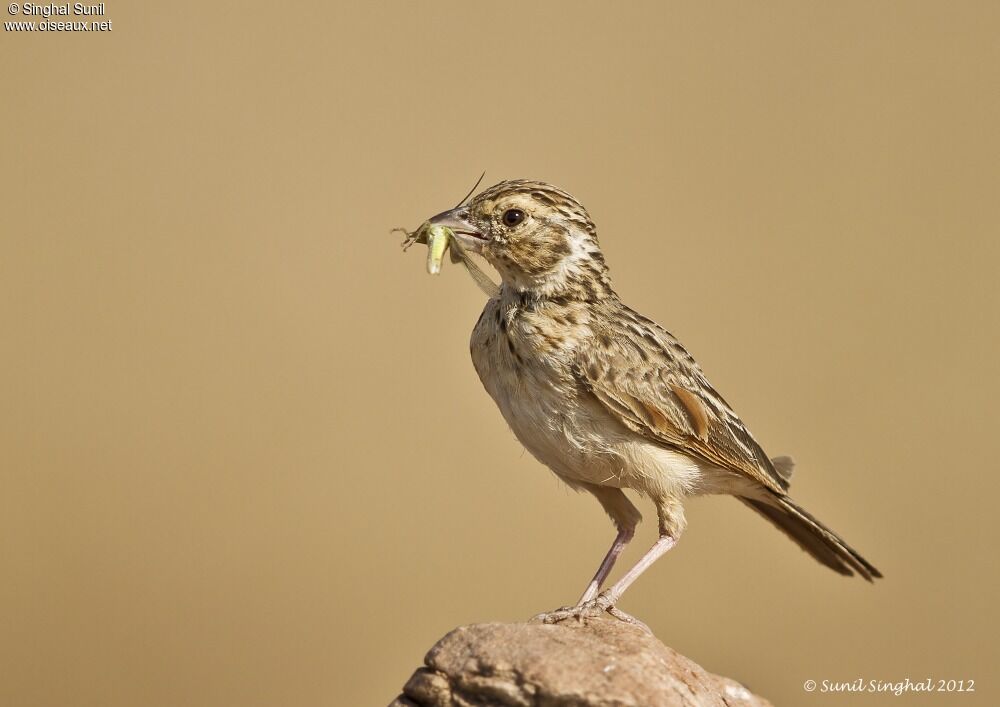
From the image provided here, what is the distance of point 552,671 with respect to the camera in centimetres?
487

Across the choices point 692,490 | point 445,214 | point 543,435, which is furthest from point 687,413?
point 445,214

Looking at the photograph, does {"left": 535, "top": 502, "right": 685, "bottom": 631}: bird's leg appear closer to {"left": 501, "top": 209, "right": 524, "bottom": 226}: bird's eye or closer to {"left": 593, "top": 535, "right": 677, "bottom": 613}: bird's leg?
{"left": 593, "top": 535, "right": 677, "bottom": 613}: bird's leg

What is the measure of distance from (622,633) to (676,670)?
0.31m

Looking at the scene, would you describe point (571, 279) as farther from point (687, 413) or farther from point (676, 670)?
point (676, 670)

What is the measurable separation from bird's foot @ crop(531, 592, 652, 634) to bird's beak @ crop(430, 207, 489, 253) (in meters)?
2.00

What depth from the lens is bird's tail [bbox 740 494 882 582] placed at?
6426 millimetres

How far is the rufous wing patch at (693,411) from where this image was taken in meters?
6.20

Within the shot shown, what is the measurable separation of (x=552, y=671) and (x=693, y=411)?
191 centimetres

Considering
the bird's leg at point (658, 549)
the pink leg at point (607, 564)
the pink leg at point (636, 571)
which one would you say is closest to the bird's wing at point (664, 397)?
the bird's leg at point (658, 549)

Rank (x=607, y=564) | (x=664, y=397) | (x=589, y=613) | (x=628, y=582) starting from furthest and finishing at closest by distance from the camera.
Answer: (x=607, y=564), (x=664, y=397), (x=628, y=582), (x=589, y=613)

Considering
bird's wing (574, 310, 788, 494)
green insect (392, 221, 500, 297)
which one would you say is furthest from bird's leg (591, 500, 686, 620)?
green insect (392, 221, 500, 297)

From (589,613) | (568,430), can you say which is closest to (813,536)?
(589,613)

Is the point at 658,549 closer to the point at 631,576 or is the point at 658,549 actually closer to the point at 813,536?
the point at 631,576

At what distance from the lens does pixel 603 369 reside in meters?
5.94
